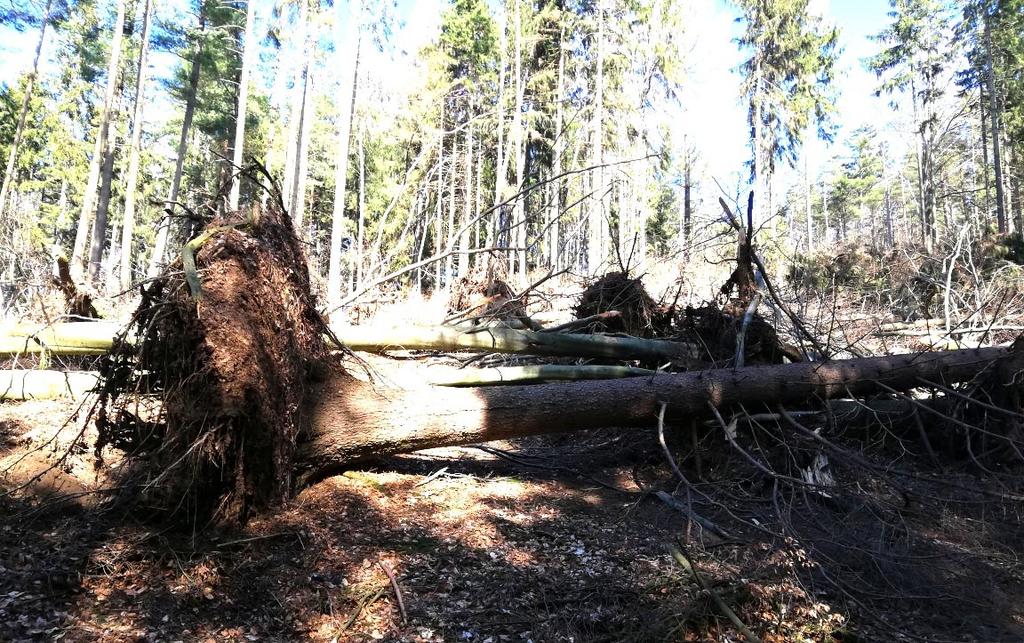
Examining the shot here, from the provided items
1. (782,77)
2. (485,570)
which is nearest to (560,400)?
(485,570)

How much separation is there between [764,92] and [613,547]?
26.8 m

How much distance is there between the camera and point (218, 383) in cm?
326

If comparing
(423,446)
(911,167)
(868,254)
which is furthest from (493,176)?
(911,167)

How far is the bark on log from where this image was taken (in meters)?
4.06

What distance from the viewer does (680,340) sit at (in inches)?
249

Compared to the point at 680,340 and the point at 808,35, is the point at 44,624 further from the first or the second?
the point at 808,35

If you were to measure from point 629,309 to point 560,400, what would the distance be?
240 cm

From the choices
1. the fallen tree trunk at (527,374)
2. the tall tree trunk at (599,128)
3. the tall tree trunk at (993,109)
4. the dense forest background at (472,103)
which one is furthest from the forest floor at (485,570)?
the tall tree trunk at (993,109)

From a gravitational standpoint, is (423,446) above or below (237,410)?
below

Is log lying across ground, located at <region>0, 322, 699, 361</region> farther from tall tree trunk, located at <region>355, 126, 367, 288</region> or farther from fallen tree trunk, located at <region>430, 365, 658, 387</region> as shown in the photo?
tall tree trunk, located at <region>355, 126, 367, 288</region>

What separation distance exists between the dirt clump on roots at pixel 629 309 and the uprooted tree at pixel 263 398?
184 centimetres

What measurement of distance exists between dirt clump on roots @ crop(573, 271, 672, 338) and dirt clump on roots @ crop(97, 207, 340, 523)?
3.78 metres

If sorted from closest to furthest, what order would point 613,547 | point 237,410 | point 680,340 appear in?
1. point 237,410
2. point 613,547
3. point 680,340

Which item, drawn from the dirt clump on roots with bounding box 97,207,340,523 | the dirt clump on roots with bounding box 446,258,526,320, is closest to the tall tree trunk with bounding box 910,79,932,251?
the dirt clump on roots with bounding box 446,258,526,320
